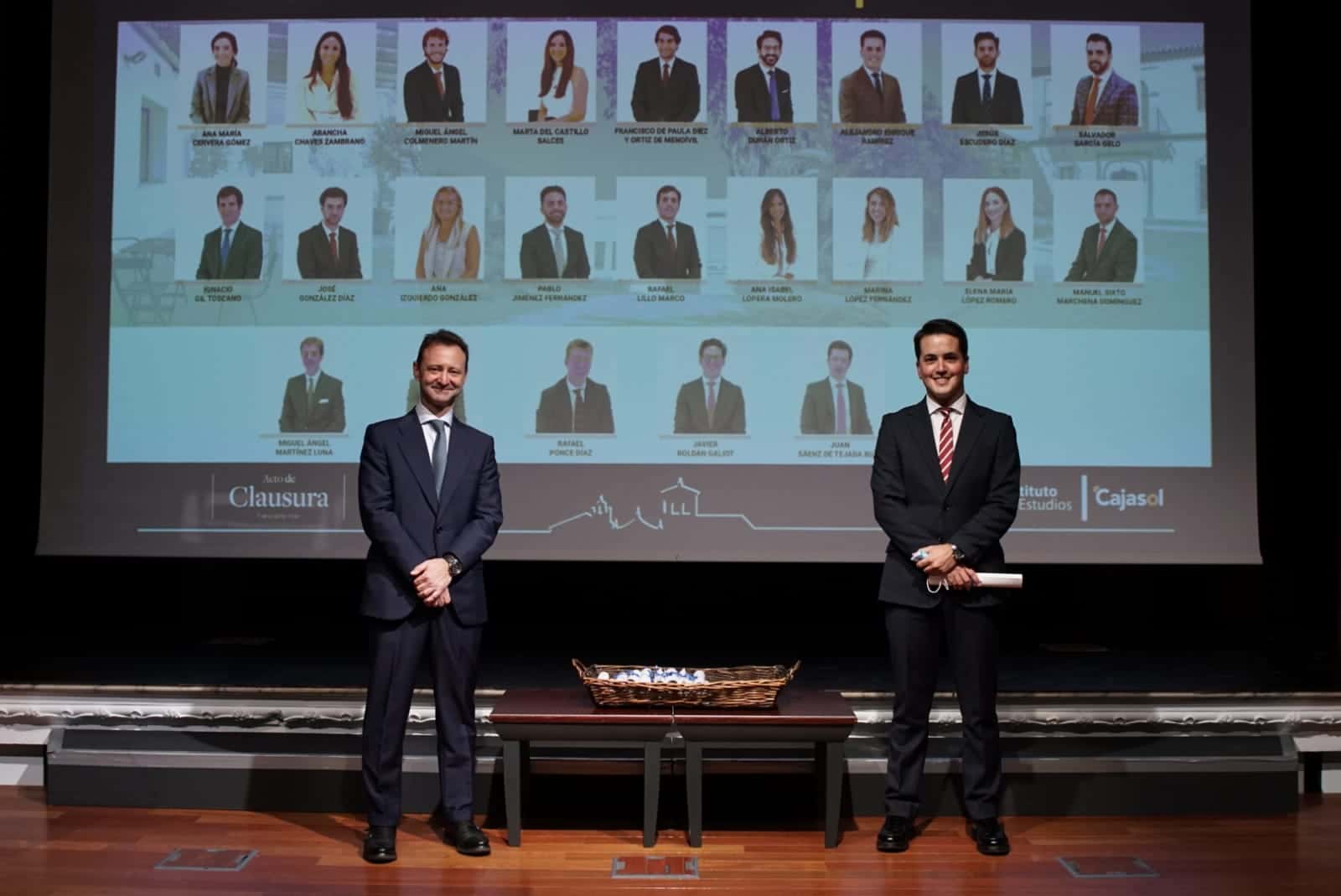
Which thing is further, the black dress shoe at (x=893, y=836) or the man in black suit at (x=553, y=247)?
the man in black suit at (x=553, y=247)

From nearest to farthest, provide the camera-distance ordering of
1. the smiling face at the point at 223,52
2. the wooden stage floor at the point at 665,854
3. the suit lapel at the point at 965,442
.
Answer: the wooden stage floor at the point at 665,854 < the suit lapel at the point at 965,442 < the smiling face at the point at 223,52

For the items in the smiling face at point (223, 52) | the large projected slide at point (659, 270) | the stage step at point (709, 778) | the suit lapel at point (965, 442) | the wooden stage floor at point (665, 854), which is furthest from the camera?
the smiling face at point (223, 52)

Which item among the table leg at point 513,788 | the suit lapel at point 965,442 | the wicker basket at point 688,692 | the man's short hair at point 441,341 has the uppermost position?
the man's short hair at point 441,341

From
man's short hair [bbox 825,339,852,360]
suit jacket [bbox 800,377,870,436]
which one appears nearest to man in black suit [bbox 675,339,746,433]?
suit jacket [bbox 800,377,870,436]

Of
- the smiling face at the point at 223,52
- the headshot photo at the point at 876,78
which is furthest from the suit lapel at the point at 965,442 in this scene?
the smiling face at the point at 223,52

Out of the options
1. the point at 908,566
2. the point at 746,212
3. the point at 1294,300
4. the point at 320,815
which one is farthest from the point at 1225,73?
the point at 320,815

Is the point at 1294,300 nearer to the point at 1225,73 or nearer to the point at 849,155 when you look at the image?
the point at 1225,73

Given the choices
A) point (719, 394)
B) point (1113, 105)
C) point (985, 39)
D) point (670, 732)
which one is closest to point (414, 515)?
point (670, 732)

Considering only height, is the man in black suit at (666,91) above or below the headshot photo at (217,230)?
above

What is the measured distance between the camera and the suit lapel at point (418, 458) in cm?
341

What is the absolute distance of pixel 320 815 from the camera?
383 cm

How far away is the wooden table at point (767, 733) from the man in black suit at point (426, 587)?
59 cm

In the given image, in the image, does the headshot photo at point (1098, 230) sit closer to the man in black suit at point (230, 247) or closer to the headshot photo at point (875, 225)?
the headshot photo at point (875, 225)

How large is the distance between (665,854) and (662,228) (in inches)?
94.4
